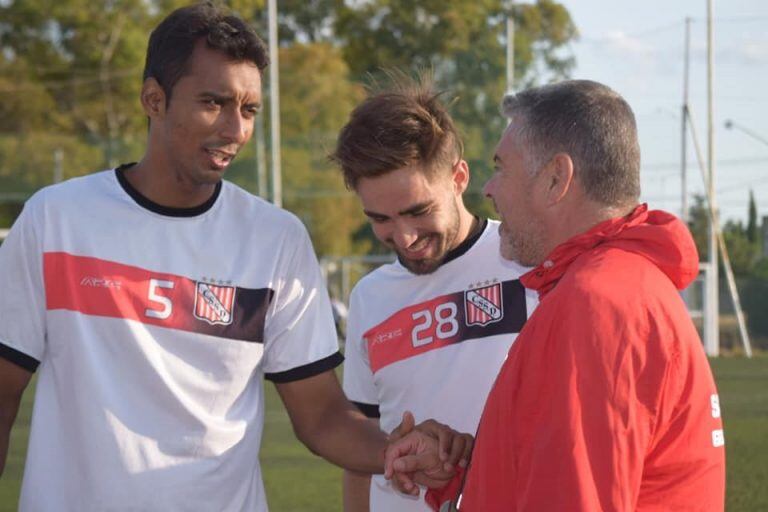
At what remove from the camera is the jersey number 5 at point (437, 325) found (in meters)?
3.54

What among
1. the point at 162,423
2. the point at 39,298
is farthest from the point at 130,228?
the point at 162,423

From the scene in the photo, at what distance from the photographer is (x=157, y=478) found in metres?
2.98

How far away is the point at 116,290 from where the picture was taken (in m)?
3.01

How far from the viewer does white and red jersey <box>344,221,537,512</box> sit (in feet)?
11.3

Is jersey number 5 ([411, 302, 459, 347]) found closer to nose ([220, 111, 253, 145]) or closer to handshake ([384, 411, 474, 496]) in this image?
handshake ([384, 411, 474, 496])

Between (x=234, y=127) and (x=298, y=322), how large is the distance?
1.76 ft

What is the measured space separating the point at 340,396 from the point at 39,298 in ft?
2.78

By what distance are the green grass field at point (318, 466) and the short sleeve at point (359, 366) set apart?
13.7ft

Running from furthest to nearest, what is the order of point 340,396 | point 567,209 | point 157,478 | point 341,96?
1. point 341,96
2. point 340,396
3. point 157,478
4. point 567,209

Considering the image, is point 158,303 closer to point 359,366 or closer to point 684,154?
point 359,366

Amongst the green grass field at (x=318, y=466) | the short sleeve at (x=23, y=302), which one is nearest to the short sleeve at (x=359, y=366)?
the short sleeve at (x=23, y=302)

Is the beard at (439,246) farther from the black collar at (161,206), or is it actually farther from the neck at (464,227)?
the black collar at (161,206)

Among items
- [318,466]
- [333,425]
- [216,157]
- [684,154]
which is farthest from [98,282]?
[684,154]

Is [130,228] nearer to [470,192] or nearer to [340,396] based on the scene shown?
[340,396]
